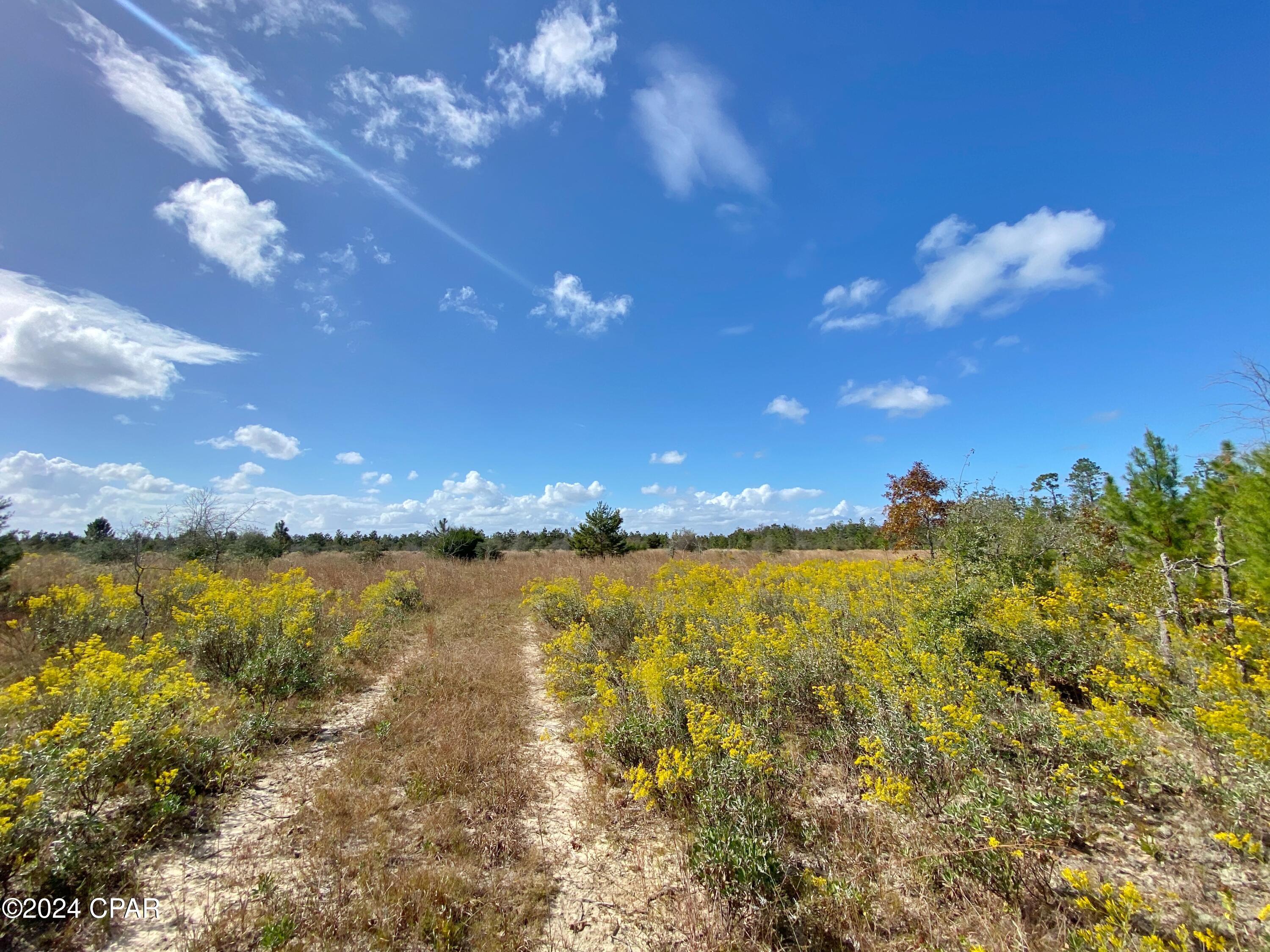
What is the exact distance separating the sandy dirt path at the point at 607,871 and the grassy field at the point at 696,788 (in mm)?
23

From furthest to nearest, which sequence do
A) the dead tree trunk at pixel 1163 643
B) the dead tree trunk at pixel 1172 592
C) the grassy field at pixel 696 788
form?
the dead tree trunk at pixel 1172 592 < the dead tree trunk at pixel 1163 643 < the grassy field at pixel 696 788

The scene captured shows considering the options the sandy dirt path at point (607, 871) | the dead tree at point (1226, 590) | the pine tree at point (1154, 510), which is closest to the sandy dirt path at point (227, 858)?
the sandy dirt path at point (607, 871)

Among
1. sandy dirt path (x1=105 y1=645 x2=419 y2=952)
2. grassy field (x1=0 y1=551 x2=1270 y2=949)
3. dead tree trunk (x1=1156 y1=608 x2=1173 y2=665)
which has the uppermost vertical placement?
dead tree trunk (x1=1156 y1=608 x2=1173 y2=665)

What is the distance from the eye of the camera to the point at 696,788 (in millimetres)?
3936

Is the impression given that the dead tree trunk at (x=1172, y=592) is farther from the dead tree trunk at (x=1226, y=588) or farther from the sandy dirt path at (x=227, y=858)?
the sandy dirt path at (x=227, y=858)

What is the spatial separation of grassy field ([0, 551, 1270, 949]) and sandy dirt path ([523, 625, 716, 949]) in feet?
0.08

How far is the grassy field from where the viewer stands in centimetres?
271

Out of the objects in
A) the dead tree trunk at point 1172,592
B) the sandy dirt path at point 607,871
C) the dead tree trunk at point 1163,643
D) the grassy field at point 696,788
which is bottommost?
the sandy dirt path at point 607,871

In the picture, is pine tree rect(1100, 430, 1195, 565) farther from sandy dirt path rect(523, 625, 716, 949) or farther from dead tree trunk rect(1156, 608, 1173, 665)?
sandy dirt path rect(523, 625, 716, 949)

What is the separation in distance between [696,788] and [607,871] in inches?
37.4

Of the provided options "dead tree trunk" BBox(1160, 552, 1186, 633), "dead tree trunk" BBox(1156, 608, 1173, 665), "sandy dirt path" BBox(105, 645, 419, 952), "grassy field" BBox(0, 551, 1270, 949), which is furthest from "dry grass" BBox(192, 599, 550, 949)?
"dead tree trunk" BBox(1160, 552, 1186, 633)

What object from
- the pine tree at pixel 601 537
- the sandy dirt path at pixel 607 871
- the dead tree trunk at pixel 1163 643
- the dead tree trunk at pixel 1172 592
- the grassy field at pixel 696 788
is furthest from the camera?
the pine tree at pixel 601 537

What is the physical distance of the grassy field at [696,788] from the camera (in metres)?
2.71

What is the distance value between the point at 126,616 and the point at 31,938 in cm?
782
